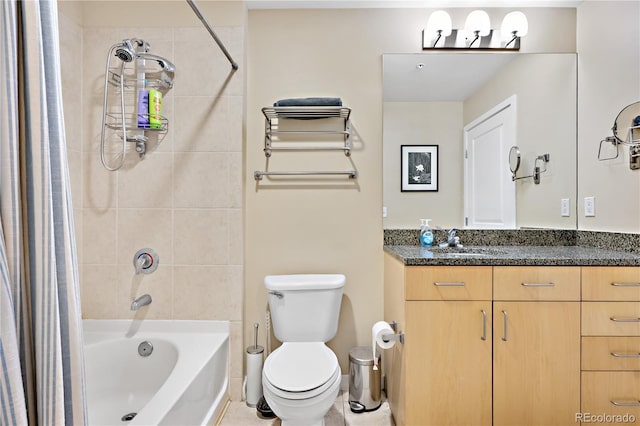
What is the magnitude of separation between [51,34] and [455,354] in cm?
174

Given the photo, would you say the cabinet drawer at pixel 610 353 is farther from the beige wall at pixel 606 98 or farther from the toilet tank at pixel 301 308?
the toilet tank at pixel 301 308

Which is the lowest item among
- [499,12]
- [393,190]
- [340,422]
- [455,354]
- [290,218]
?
[340,422]

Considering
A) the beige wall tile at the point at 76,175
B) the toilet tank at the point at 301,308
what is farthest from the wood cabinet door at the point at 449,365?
the beige wall tile at the point at 76,175

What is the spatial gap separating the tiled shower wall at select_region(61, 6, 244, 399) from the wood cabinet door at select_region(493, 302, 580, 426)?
1424mm

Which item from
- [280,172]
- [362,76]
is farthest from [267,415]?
[362,76]

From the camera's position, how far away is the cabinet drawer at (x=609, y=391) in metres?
1.55

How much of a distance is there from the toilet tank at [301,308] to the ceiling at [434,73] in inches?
50.2

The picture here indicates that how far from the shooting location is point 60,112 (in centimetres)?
57

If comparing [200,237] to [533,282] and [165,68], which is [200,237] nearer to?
[165,68]

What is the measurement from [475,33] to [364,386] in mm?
2245

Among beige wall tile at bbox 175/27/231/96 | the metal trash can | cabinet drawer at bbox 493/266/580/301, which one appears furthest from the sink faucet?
beige wall tile at bbox 175/27/231/96

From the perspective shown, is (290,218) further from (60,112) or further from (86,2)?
(86,2)

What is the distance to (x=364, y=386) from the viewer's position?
1.97 metres

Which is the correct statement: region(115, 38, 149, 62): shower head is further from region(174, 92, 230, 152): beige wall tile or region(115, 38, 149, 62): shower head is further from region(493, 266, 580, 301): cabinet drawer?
region(493, 266, 580, 301): cabinet drawer
